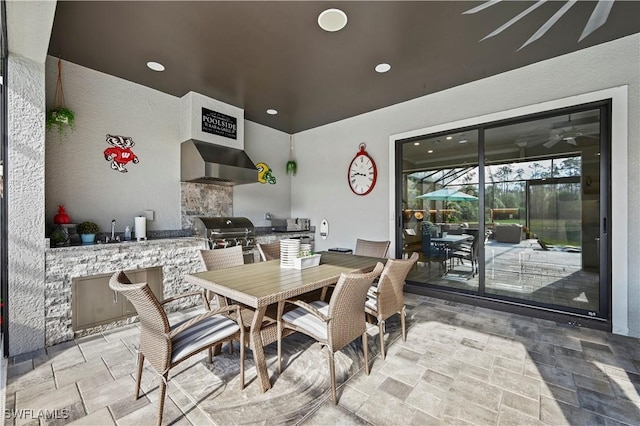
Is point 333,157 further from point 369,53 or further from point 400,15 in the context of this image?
point 400,15

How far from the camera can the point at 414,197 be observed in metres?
4.43

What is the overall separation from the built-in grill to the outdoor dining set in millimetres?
1221

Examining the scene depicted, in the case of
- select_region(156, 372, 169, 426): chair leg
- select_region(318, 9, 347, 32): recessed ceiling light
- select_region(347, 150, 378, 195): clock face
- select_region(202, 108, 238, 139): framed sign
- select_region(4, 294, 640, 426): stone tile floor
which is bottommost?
select_region(4, 294, 640, 426): stone tile floor

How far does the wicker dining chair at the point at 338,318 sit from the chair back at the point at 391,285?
225 millimetres

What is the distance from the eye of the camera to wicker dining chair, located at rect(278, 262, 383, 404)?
187 cm

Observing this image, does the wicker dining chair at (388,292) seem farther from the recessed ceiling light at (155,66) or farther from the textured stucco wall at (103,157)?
the recessed ceiling light at (155,66)

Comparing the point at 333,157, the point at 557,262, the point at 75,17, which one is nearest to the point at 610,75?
the point at 557,262

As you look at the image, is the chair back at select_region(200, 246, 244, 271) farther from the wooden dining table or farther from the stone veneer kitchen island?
the stone veneer kitchen island

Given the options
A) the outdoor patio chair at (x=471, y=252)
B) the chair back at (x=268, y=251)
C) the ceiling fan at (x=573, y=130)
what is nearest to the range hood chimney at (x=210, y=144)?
the chair back at (x=268, y=251)

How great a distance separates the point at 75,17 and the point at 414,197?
4.40 meters

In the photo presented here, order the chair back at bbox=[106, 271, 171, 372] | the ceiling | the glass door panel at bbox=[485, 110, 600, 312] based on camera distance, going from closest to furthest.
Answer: the chair back at bbox=[106, 271, 171, 372], the ceiling, the glass door panel at bbox=[485, 110, 600, 312]

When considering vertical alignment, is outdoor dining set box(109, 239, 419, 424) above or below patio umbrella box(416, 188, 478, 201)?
below

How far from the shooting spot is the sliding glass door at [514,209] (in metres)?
3.13

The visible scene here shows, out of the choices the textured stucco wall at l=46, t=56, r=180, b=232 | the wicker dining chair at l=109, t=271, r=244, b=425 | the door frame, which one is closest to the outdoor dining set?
the wicker dining chair at l=109, t=271, r=244, b=425
